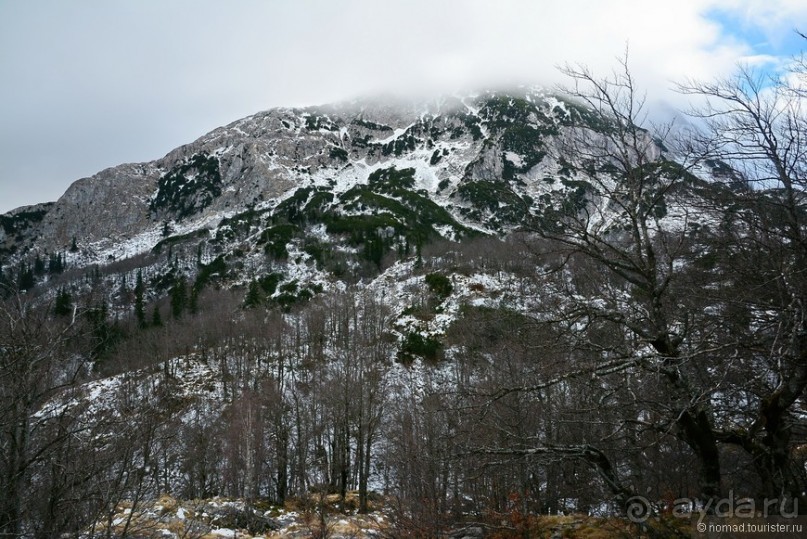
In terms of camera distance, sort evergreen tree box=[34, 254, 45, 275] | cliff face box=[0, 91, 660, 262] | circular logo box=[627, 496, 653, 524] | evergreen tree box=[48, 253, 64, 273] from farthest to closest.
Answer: evergreen tree box=[34, 254, 45, 275] → cliff face box=[0, 91, 660, 262] → evergreen tree box=[48, 253, 64, 273] → circular logo box=[627, 496, 653, 524]

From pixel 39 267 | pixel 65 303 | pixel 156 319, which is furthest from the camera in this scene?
pixel 39 267

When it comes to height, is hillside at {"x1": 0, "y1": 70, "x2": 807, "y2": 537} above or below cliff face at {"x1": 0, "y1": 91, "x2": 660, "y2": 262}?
below

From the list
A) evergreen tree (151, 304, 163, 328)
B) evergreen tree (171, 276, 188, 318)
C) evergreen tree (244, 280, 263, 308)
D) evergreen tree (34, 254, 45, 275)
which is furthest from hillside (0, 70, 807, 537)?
evergreen tree (34, 254, 45, 275)

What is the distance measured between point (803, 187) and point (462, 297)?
4634cm

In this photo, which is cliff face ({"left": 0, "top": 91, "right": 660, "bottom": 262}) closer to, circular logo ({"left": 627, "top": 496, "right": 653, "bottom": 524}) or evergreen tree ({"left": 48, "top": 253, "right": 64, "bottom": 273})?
evergreen tree ({"left": 48, "top": 253, "right": 64, "bottom": 273})

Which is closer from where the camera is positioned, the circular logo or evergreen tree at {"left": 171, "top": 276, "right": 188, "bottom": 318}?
the circular logo

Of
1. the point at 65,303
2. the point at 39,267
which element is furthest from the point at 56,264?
the point at 65,303

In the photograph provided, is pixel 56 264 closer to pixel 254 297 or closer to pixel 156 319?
pixel 156 319

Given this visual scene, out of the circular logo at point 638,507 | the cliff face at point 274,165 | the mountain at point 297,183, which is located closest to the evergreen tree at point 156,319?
the mountain at point 297,183

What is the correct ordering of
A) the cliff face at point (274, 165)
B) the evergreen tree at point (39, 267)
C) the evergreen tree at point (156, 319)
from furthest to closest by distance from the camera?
1. the evergreen tree at point (39, 267)
2. the cliff face at point (274, 165)
3. the evergreen tree at point (156, 319)

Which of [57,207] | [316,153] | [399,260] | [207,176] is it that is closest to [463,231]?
[399,260]

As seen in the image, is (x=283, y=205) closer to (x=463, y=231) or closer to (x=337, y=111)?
(x=463, y=231)

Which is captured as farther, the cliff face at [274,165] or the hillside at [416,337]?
the cliff face at [274,165]

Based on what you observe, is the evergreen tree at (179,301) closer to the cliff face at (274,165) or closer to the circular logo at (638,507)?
the cliff face at (274,165)
